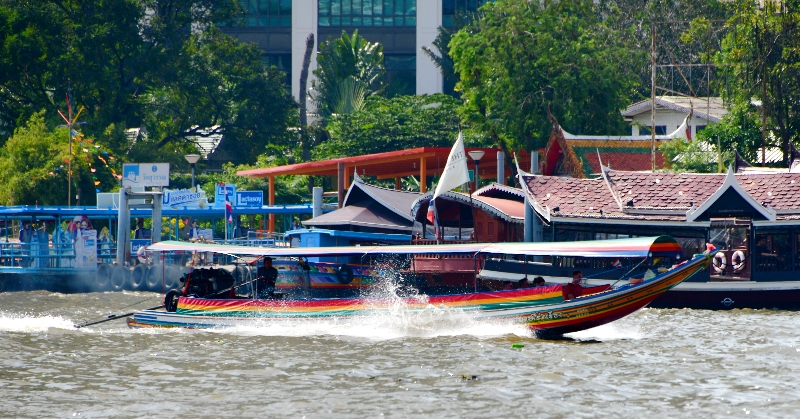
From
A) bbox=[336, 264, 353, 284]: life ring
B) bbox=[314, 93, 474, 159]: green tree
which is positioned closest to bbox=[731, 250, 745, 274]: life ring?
bbox=[336, 264, 353, 284]: life ring

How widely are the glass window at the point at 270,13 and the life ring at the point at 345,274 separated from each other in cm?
4076

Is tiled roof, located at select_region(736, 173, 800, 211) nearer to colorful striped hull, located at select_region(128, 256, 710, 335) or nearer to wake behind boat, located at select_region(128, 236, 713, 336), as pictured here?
wake behind boat, located at select_region(128, 236, 713, 336)

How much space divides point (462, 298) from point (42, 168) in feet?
77.9

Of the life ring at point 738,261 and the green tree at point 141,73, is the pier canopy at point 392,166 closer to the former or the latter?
the green tree at point 141,73

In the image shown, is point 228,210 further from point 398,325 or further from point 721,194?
point 721,194

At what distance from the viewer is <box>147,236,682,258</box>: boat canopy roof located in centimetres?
1842

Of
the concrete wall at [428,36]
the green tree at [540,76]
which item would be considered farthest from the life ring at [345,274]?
the concrete wall at [428,36]

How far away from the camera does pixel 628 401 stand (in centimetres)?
1390

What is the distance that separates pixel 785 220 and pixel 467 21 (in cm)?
3535

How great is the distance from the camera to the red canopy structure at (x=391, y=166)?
34719 millimetres

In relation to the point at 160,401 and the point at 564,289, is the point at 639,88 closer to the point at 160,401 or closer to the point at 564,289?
the point at 564,289

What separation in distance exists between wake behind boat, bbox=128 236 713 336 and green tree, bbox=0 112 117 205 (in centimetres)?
1689

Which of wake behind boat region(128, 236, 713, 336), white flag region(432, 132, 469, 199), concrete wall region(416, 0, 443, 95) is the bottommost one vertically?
wake behind boat region(128, 236, 713, 336)

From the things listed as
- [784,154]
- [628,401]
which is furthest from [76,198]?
[628,401]
